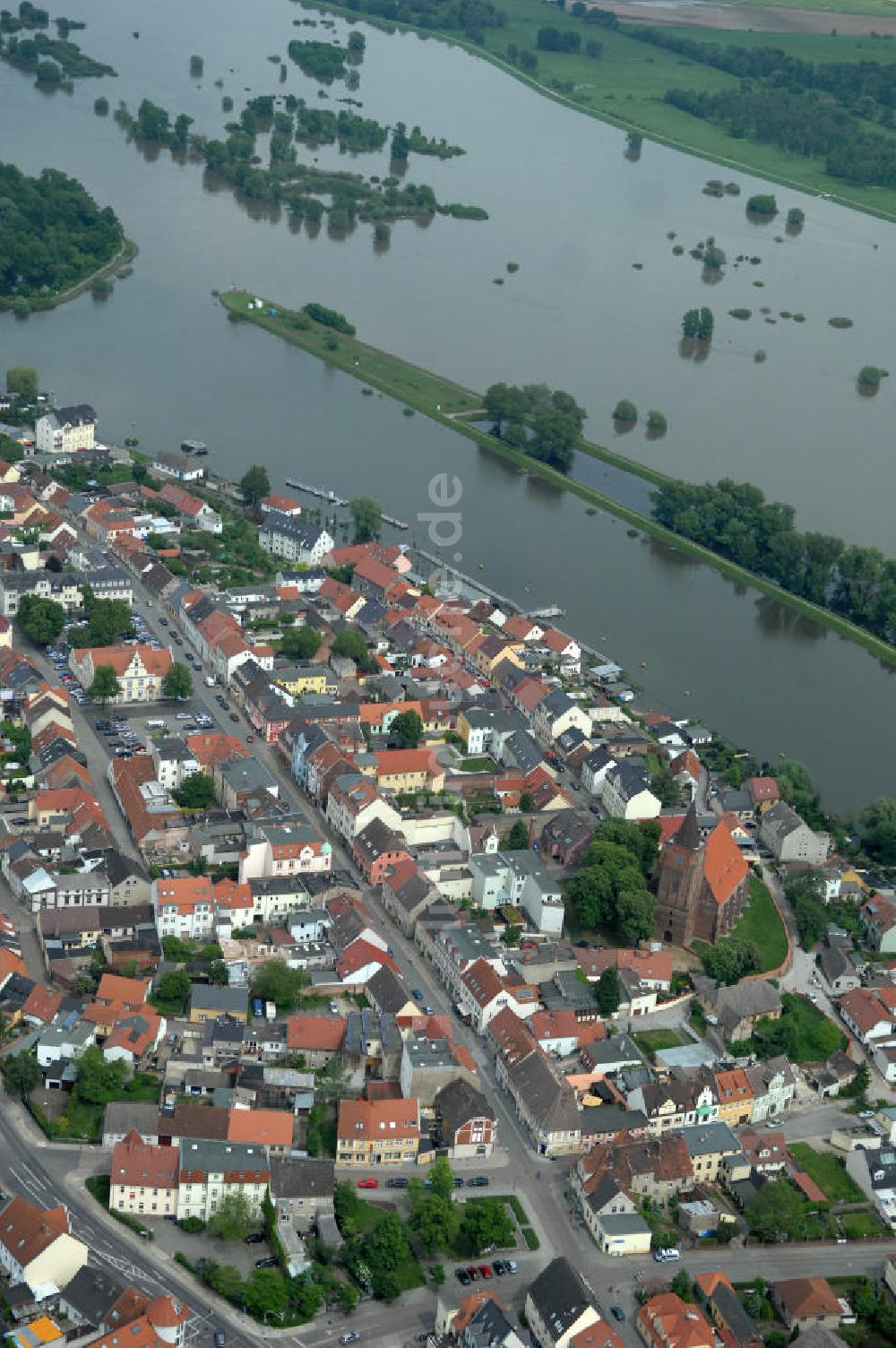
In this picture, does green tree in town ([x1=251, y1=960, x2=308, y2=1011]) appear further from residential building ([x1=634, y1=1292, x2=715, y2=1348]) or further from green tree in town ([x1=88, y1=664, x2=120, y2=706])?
green tree in town ([x1=88, y1=664, x2=120, y2=706])

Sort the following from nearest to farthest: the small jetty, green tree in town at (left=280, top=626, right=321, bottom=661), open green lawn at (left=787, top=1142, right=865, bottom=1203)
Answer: open green lawn at (left=787, top=1142, right=865, bottom=1203) → green tree in town at (left=280, top=626, right=321, bottom=661) → the small jetty

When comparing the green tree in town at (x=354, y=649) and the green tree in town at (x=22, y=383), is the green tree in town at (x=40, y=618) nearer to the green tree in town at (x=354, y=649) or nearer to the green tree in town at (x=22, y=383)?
the green tree in town at (x=354, y=649)

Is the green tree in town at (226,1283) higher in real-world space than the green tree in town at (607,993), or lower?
lower

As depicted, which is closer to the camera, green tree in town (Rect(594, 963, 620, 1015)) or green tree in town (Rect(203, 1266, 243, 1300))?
green tree in town (Rect(203, 1266, 243, 1300))

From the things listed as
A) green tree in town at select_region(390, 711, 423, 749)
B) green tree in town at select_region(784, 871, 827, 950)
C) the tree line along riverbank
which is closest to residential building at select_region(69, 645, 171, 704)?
green tree in town at select_region(390, 711, 423, 749)

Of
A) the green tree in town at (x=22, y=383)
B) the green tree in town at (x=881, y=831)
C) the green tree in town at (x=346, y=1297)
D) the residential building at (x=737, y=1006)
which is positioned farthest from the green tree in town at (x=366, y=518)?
the green tree in town at (x=346, y=1297)

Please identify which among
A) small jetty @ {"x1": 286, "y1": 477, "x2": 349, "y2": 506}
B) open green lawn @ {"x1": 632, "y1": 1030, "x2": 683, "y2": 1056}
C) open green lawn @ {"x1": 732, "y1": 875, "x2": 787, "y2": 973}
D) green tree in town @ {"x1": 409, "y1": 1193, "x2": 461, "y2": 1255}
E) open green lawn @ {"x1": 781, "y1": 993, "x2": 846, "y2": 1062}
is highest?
green tree in town @ {"x1": 409, "y1": 1193, "x2": 461, "y2": 1255}

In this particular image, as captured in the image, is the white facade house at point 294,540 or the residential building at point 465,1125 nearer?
the residential building at point 465,1125
